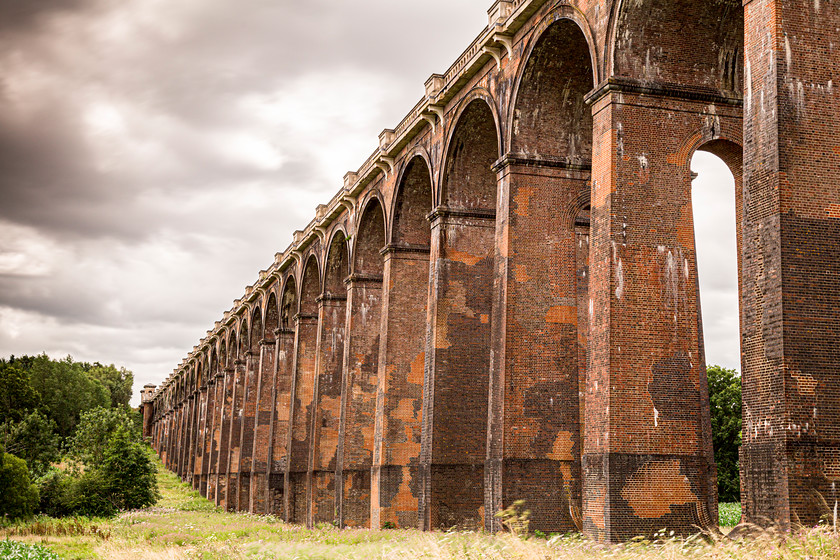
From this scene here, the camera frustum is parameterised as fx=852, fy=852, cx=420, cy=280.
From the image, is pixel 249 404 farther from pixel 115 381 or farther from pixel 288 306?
pixel 115 381

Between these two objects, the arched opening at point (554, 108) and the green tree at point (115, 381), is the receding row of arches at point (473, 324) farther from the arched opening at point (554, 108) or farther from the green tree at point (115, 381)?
the green tree at point (115, 381)

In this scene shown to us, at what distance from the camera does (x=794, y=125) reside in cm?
1072

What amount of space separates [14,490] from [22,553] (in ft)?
43.4

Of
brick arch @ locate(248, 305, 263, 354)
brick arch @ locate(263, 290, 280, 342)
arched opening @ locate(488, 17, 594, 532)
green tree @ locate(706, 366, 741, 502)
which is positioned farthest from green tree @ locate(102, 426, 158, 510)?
green tree @ locate(706, 366, 741, 502)

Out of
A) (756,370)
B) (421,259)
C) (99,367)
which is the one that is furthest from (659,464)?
(99,367)

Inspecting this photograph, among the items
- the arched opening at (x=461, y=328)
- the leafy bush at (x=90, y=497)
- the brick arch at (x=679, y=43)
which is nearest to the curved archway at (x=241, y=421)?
the leafy bush at (x=90, y=497)

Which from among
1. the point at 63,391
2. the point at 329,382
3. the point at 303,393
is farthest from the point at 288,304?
the point at 63,391

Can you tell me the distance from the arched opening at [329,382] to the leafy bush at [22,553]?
1250cm

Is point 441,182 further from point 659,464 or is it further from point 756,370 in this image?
point 756,370

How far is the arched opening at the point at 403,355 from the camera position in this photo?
2448 cm

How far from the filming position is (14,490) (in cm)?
3050

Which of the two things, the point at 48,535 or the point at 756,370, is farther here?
the point at 48,535

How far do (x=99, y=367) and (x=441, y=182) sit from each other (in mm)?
129130

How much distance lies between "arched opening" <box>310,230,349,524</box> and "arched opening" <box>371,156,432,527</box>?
19.0 ft
